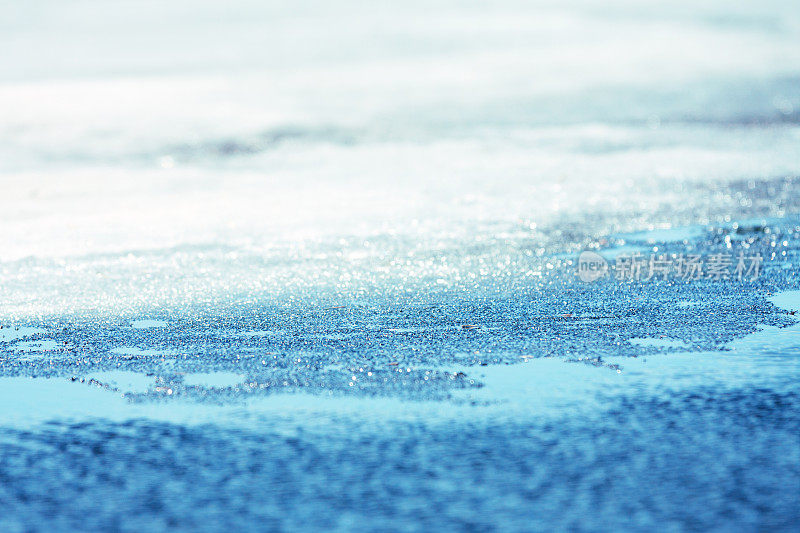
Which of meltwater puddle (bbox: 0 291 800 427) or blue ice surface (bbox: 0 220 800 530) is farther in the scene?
meltwater puddle (bbox: 0 291 800 427)

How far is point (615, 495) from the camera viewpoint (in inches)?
133

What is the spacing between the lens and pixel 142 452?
398 cm

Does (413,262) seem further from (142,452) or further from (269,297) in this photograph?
(142,452)

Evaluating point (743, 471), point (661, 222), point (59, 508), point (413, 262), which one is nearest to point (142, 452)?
point (59, 508)

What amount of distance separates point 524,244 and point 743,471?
216 inches

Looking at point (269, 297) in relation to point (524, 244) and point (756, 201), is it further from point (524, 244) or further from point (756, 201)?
point (756, 201)

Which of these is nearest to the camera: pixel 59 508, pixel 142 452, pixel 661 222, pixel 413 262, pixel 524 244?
pixel 59 508

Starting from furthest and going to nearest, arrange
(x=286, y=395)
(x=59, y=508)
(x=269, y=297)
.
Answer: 1. (x=269, y=297)
2. (x=286, y=395)
3. (x=59, y=508)

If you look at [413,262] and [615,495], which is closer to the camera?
[615,495]

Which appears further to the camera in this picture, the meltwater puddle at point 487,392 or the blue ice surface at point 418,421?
the meltwater puddle at point 487,392

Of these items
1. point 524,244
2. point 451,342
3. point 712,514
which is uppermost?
point 524,244

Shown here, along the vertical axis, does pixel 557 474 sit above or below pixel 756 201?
below

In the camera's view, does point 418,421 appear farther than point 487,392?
No

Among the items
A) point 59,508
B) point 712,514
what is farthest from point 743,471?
point 59,508
